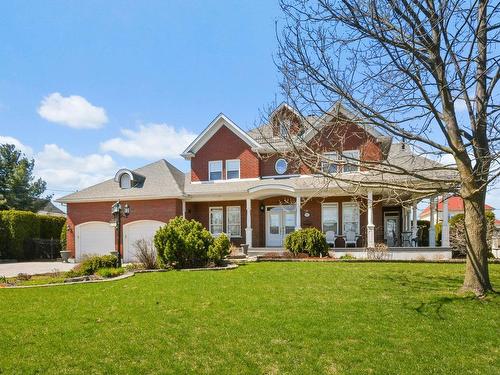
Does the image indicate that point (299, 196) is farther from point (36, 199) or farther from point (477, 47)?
point (36, 199)

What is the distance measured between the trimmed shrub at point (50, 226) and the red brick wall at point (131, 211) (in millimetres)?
→ 4701

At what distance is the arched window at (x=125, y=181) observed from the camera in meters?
24.4

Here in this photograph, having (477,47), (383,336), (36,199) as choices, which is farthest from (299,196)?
(36,199)

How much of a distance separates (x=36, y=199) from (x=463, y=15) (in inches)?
1592

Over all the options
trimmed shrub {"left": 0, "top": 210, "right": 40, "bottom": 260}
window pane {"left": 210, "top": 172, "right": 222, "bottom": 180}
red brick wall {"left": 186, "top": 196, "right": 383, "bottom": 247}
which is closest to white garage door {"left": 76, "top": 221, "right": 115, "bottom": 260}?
trimmed shrub {"left": 0, "top": 210, "right": 40, "bottom": 260}

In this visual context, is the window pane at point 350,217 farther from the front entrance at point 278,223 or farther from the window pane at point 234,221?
the window pane at point 234,221

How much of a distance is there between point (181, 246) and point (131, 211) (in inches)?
409

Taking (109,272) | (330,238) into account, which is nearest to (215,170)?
(330,238)

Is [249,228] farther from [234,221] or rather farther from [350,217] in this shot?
[350,217]

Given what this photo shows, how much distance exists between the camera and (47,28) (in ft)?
37.2

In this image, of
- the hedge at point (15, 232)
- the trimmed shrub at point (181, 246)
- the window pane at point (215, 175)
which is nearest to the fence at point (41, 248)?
the hedge at point (15, 232)

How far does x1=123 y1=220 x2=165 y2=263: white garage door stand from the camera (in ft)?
77.0

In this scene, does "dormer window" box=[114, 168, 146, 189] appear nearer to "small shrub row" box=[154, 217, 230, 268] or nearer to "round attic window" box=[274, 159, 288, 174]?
"round attic window" box=[274, 159, 288, 174]

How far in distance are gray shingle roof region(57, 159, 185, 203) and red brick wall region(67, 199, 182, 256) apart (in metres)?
0.50
